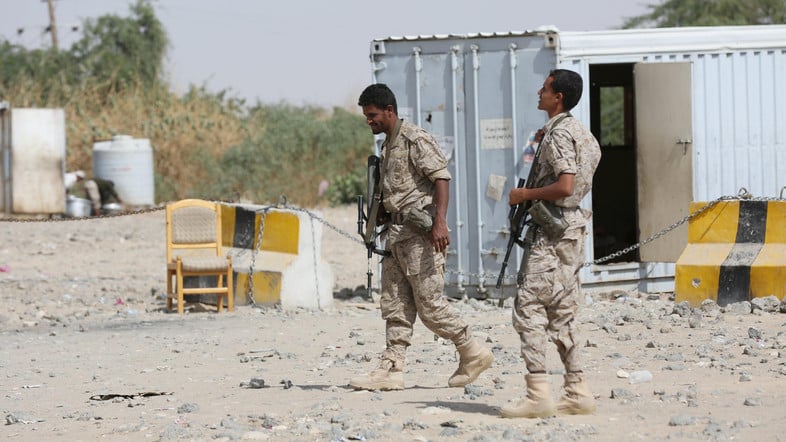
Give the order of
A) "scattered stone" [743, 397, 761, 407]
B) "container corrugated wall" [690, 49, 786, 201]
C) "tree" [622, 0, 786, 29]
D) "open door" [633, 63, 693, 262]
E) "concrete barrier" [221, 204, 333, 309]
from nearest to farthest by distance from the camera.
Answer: "scattered stone" [743, 397, 761, 407] < "concrete barrier" [221, 204, 333, 309] < "open door" [633, 63, 693, 262] < "container corrugated wall" [690, 49, 786, 201] < "tree" [622, 0, 786, 29]

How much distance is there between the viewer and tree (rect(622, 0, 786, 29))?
31.4m

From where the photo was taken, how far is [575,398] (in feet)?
21.7

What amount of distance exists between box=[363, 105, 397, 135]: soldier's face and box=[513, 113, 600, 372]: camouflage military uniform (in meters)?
1.25

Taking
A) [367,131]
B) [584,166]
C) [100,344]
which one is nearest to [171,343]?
[100,344]

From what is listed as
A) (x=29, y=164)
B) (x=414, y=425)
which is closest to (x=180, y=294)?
(x=414, y=425)

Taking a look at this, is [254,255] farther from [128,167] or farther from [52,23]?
[52,23]

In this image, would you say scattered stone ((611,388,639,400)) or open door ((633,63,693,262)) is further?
open door ((633,63,693,262))

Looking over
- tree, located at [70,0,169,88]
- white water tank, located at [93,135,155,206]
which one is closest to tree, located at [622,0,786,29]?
white water tank, located at [93,135,155,206]

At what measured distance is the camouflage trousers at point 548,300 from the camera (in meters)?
6.47

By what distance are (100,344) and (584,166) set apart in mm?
5297

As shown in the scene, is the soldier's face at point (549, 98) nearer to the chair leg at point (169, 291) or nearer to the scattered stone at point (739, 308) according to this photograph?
the scattered stone at point (739, 308)

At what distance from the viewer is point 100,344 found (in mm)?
10500

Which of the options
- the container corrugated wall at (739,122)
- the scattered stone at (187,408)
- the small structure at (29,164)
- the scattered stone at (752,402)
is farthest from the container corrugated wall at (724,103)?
the small structure at (29,164)

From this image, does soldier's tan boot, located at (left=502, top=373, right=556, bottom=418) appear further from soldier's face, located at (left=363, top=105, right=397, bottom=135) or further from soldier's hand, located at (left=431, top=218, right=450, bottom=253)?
soldier's face, located at (left=363, top=105, right=397, bottom=135)
